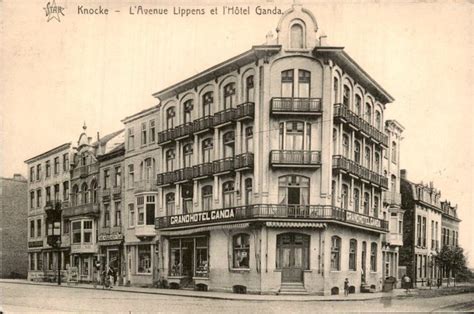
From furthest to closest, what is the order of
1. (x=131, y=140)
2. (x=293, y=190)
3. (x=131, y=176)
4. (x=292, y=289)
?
1. (x=131, y=176)
2. (x=131, y=140)
3. (x=293, y=190)
4. (x=292, y=289)

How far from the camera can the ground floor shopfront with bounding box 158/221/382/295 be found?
20.3m

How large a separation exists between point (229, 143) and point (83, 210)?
1072cm

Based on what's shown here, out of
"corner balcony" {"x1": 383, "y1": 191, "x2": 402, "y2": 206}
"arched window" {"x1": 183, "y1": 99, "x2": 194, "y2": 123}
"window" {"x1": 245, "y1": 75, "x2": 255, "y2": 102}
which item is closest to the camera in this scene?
"window" {"x1": 245, "y1": 75, "x2": 255, "y2": 102}

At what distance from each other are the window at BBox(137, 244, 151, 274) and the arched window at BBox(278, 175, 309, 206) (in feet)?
24.8

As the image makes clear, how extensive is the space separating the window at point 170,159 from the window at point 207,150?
1631 millimetres

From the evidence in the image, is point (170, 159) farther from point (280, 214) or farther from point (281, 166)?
point (280, 214)

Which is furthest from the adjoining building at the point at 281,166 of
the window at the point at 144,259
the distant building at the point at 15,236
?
the distant building at the point at 15,236

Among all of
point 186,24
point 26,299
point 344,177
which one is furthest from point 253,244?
point 186,24

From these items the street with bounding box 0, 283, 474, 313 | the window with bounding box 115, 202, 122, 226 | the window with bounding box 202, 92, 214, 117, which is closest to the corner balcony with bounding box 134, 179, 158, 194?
the window with bounding box 115, 202, 122, 226

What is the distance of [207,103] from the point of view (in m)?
21.6

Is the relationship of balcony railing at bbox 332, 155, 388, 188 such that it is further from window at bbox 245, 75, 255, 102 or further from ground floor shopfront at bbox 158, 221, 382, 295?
window at bbox 245, 75, 255, 102

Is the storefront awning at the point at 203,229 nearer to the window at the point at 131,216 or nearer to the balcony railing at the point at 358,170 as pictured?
the window at the point at 131,216

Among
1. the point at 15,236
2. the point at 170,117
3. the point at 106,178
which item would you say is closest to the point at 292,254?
the point at 170,117

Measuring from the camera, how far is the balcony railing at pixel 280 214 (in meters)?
20.2
